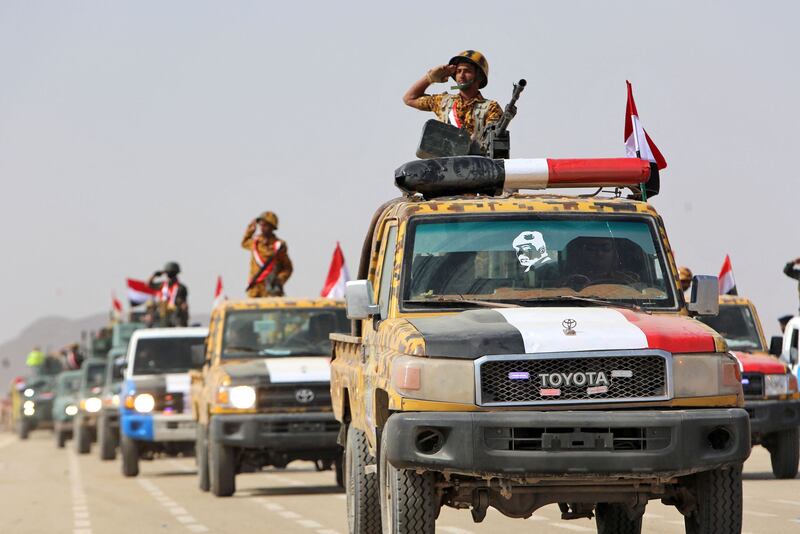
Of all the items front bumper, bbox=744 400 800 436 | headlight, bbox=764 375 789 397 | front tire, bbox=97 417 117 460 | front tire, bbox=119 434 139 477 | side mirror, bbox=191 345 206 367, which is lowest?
front tire, bbox=97 417 117 460

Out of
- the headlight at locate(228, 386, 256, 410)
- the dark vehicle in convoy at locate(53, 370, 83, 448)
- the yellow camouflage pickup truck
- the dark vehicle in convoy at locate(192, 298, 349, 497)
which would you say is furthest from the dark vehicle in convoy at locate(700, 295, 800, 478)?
the dark vehicle in convoy at locate(53, 370, 83, 448)

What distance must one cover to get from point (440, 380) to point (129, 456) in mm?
17739

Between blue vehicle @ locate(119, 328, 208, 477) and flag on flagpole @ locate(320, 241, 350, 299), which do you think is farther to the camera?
flag on flagpole @ locate(320, 241, 350, 299)

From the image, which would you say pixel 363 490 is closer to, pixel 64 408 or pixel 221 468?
pixel 221 468

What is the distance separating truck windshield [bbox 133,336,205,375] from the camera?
88.7 ft

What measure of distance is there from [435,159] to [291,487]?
11.9m

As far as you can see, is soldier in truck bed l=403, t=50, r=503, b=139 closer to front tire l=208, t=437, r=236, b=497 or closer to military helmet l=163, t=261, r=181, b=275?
front tire l=208, t=437, r=236, b=497

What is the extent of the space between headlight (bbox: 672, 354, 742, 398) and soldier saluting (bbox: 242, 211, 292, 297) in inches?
582

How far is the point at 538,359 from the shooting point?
9984mm

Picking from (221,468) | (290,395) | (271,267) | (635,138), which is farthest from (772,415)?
(271,267)

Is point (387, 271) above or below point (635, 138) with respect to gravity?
below

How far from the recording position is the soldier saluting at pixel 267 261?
24.6m

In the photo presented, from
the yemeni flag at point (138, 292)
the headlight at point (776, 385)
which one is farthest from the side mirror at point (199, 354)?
the yemeni flag at point (138, 292)

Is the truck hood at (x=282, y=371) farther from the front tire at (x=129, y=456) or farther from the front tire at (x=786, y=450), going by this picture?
the front tire at (x=129, y=456)
